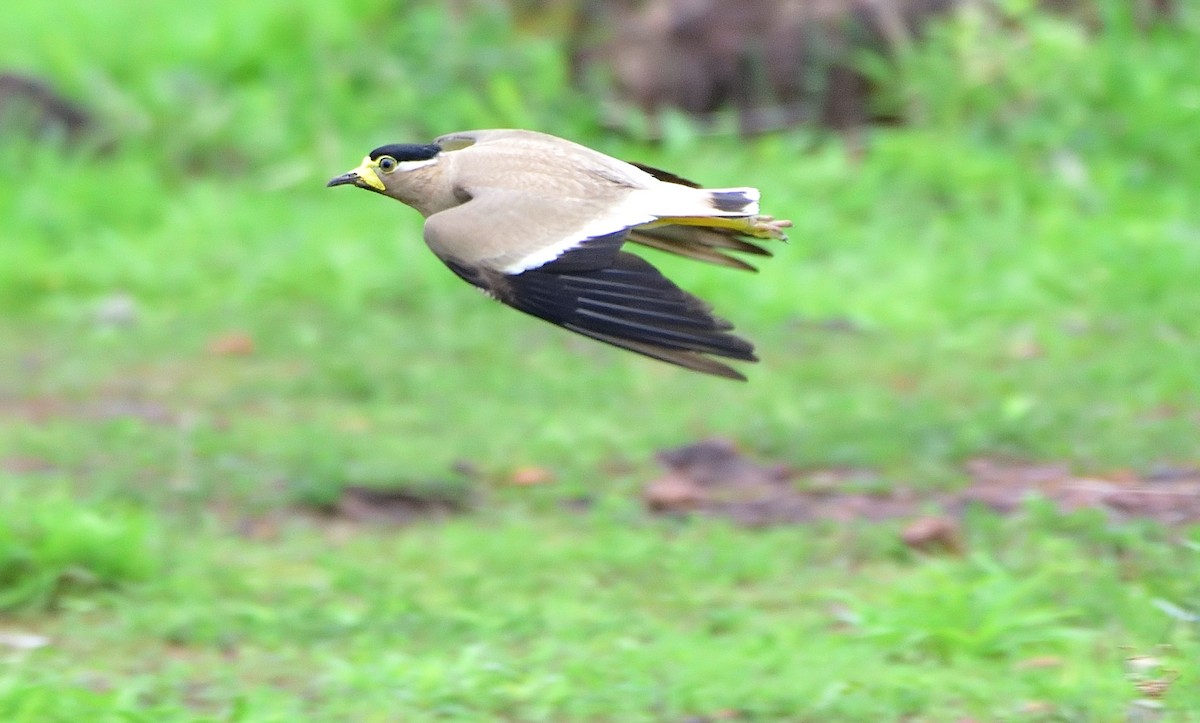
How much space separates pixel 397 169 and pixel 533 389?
229cm

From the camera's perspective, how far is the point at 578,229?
13.6ft

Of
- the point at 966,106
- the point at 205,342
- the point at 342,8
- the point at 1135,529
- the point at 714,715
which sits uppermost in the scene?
the point at 342,8

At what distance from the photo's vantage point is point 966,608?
4.50m

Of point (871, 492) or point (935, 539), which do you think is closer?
point (935, 539)

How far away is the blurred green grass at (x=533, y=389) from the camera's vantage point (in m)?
4.44

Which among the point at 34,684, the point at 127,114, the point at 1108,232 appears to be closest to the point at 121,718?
the point at 34,684

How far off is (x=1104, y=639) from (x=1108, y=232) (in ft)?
11.8

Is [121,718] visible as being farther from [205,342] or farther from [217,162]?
[217,162]

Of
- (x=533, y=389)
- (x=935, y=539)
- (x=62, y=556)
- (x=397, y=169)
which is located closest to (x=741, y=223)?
(x=397, y=169)

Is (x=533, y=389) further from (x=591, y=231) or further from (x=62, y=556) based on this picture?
(x=591, y=231)

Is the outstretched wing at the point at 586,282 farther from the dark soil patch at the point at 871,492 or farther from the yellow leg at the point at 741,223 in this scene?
the dark soil patch at the point at 871,492

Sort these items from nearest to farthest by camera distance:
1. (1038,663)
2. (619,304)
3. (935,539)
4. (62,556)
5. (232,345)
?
(619,304) → (1038,663) → (62,556) → (935,539) → (232,345)

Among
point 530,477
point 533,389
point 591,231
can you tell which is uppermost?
point 533,389

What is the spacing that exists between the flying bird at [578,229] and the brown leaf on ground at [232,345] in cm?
282
